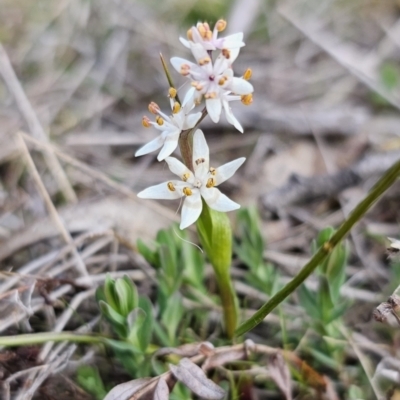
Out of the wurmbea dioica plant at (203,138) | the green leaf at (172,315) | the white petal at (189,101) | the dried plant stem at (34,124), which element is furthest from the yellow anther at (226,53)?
the dried plant stem at (34,124)

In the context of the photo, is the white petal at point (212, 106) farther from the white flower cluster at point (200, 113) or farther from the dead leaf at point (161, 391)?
the dead leaf at point (161, 391)

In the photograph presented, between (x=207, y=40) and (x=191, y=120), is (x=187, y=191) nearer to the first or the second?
(x=191, y=120)

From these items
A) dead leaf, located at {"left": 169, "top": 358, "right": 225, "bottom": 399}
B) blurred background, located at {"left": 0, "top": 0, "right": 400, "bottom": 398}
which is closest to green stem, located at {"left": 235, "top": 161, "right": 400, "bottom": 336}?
dead leaf, located at {"left": 169, "top": 358, "right": 225, "bottom": 399}

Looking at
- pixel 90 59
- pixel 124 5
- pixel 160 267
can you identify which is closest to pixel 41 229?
pixel 160 267

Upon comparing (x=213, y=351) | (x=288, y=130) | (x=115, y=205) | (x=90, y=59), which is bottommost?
(x=213, y=351)

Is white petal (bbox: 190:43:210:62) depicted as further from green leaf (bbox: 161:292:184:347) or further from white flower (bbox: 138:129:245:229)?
green leaf (bbox: 161:292:184:347)

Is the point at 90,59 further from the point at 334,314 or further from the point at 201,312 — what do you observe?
the point at 334,314

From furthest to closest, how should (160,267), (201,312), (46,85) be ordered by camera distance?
(46,85) < (201,312) < (160,267)
